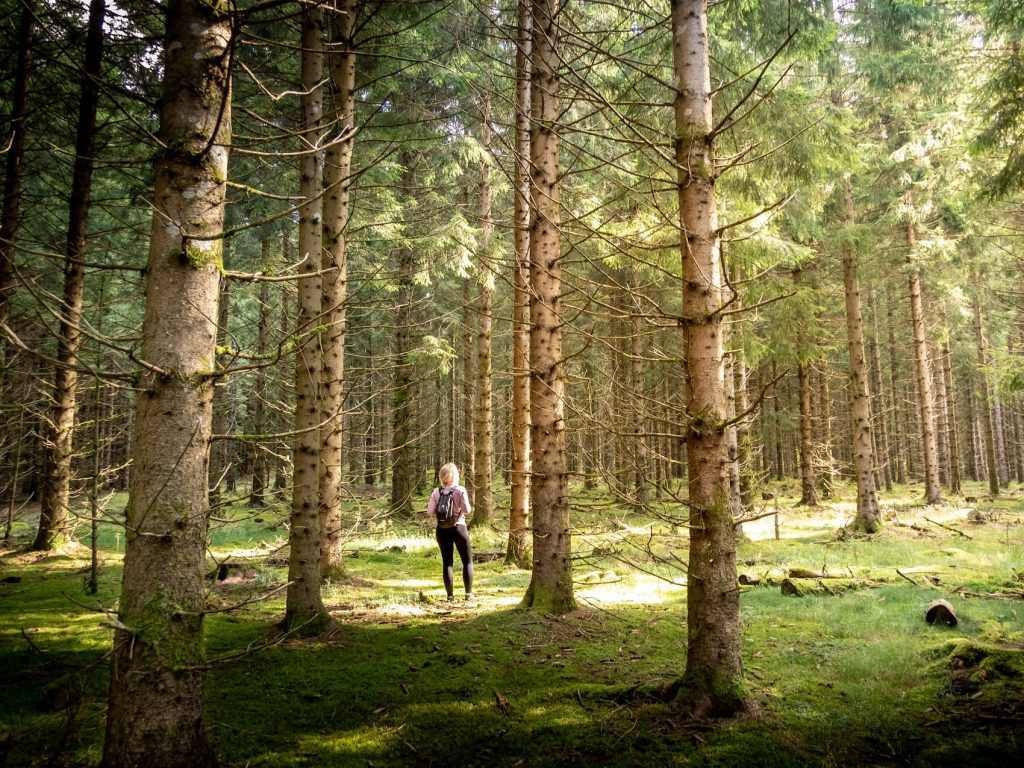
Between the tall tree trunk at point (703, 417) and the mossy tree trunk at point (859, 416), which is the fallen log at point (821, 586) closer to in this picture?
the tall tree trunk at point (703, 417)

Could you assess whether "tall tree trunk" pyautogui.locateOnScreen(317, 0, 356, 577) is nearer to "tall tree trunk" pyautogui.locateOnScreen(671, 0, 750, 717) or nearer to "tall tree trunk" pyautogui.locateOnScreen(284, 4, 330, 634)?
"tall tree trunk" pyautogui.locateOnScreen(284, 4, 330, 634)

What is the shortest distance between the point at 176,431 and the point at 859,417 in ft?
53.1

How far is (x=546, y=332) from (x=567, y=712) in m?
4.18

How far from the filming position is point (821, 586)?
27.3 ft

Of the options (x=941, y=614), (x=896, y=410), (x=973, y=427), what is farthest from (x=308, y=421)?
(x=973, y=427)

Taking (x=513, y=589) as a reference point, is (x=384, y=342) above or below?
above

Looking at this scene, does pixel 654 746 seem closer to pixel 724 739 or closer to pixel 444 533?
pixel 724 739

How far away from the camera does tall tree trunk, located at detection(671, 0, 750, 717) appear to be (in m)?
3.80

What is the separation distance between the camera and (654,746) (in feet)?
11.6

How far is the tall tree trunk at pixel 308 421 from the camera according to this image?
5.87m

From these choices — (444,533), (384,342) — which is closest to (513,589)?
(444,533)

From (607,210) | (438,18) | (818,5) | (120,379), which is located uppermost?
(818,5)

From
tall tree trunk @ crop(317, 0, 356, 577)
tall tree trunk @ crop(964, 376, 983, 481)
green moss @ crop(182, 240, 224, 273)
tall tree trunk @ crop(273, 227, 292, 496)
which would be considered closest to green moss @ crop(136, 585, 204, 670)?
tall tree trunk @ crop(273, 227, 292, 496)

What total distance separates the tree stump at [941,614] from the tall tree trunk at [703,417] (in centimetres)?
424
